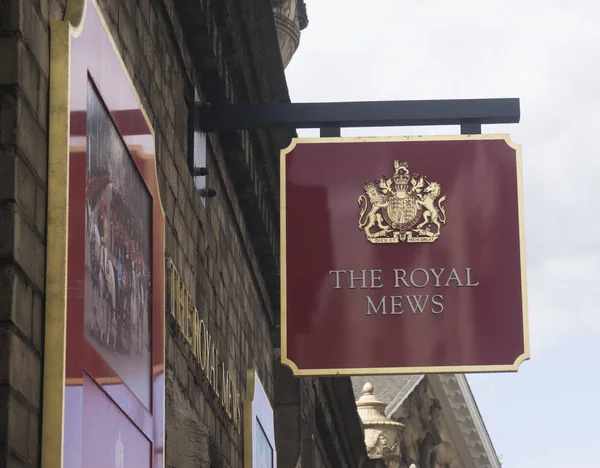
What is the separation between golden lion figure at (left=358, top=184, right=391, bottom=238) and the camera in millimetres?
11008

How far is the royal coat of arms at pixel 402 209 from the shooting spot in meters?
11.0

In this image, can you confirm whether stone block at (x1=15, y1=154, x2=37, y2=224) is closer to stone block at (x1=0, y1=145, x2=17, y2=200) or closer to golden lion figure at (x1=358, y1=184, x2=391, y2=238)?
stone block at (x1=0, y1=145, x2=17, y2=200)

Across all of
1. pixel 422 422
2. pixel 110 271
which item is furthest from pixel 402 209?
pixel 422 422

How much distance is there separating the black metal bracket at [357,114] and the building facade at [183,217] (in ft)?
0.79

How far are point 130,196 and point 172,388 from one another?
1.62m

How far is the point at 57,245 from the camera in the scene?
5.63 meters

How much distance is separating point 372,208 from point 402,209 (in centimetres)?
24

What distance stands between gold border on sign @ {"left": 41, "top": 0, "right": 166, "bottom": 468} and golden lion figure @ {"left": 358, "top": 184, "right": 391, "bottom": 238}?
16.9 ft

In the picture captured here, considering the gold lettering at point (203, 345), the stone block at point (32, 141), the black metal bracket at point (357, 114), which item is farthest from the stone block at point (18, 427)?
the black metal bracket at point (357, 114)

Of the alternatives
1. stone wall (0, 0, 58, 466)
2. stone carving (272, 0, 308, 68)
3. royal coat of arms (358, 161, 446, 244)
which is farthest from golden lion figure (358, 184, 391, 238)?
stone carving (272, 0, 308, 68)

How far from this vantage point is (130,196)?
7273 mm

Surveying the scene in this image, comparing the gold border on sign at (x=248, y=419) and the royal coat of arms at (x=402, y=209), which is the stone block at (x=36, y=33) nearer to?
the royal coat of arms at (x=402, y=209)

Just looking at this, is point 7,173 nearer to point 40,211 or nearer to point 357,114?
point 40,211

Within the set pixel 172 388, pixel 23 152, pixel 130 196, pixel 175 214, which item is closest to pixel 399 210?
pixel 175 214
